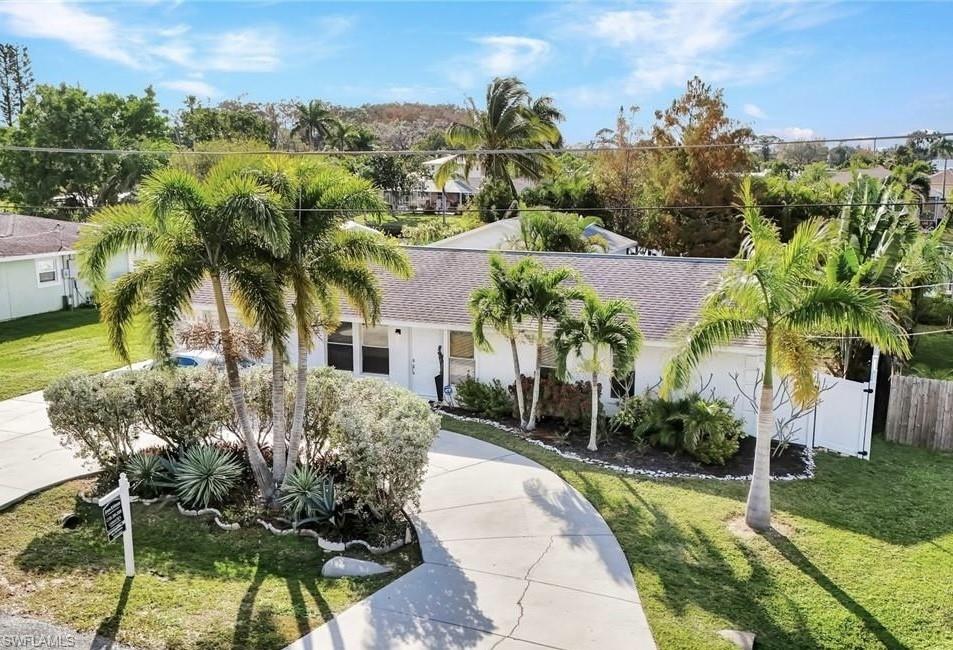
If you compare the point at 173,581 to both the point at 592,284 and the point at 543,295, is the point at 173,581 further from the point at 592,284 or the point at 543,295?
the point at 592,284

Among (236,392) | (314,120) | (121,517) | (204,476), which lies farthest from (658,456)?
(314,120)

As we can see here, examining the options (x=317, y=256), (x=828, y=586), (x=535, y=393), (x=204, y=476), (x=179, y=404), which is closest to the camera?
(x=828, y=586)

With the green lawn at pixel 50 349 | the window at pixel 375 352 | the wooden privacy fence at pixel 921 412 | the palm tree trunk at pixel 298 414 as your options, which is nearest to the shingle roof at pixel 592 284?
the window at pixel 375 352

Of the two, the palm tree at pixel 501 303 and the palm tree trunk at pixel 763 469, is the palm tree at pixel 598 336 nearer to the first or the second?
the palm tree at pixel 501 303

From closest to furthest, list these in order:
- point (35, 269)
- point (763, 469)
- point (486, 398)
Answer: point (763, 469) → point (486, 398) → point (35, 269)

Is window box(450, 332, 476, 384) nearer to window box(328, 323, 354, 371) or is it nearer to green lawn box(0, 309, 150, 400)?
window box(328, 323, 354, 371)

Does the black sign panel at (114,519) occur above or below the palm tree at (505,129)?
below
